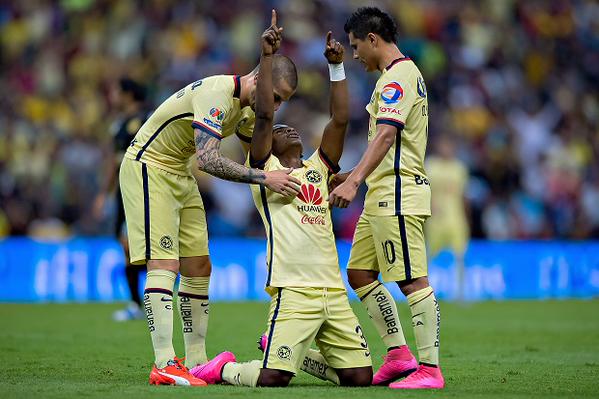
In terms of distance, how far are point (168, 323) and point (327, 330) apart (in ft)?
3.68

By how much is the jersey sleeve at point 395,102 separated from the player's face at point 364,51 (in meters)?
0.30

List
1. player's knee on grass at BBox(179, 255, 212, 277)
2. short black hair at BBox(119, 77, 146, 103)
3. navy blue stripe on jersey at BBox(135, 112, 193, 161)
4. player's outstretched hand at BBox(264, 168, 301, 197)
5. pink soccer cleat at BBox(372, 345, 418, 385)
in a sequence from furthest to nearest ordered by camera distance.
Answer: short black hair at BBox(119, 77, 146, 103) < player's knee on grass at BBox(179, 255, 212, 277) < navy blue stripe on jersey at BBox(135, 112, 193, 161) < pink soccer cleat at BBox(372, 345, 418, 385) < player's outstretched hand at BBox(264, 168, 301, 197)

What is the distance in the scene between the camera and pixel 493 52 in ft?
72.9

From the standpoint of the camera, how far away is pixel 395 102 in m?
6.96

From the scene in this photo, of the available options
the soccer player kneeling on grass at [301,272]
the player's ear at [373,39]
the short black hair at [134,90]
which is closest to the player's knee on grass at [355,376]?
the soccer player kneeling on grass at [301,272]

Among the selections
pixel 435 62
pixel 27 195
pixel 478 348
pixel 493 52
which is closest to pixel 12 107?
pixel 27 195

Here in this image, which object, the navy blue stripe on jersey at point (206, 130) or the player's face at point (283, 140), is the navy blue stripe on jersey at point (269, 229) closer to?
the player's face at point (283, 140)

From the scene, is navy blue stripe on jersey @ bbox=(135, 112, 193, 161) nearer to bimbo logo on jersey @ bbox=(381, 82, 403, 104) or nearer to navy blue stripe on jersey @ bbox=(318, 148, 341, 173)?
navy blue stripe on jersey @ bbox=(318, 148, 341, 173)

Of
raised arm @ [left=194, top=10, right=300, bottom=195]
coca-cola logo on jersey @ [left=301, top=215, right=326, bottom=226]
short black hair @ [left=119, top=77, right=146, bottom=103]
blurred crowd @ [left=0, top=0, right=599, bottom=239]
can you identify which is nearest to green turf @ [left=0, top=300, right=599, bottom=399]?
coca-cola logo on jersey @ [left=301, top=215, right=326, bottom=226]

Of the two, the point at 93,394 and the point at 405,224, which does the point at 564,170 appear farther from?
the point at 93,394

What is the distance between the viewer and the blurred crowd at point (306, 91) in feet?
58.9

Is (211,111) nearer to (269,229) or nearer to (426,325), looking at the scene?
(269,229)

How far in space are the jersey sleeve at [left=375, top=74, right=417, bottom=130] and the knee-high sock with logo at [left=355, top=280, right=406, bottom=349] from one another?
120 centimetres

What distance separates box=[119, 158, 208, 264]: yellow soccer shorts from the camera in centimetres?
733
